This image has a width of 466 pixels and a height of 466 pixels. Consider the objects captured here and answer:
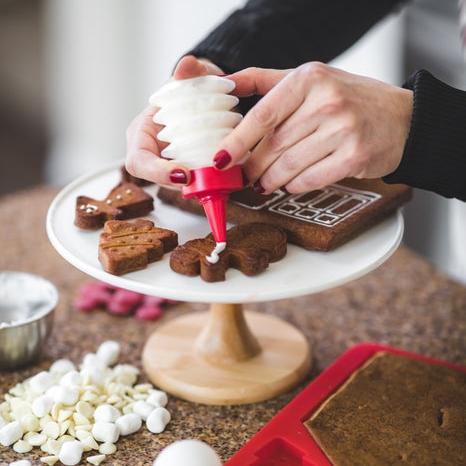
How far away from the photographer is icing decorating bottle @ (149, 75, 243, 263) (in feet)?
2.87

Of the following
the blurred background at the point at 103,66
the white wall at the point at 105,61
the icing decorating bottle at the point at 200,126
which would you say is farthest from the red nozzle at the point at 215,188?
the white wall at the point at 105,61

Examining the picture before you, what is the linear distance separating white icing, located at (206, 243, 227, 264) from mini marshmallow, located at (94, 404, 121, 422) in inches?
10.3

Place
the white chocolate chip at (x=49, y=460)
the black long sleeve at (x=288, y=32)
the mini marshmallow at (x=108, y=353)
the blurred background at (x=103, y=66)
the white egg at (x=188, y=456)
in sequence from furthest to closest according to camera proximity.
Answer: the blurred background at (x=103, y=66) < the black long sleeve at (x=288, y=32) < the mini marshmallow at (x=108, y=353) < the white chocolate chip at (x=49, y=460) < the white egg at (x=188, y=456)

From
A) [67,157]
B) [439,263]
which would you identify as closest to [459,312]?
[439,263]

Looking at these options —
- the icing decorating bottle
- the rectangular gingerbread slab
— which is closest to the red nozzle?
the icing decorating bottle

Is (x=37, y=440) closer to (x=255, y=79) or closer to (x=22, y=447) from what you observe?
(x=22, y=447)

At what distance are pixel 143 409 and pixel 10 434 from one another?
177mm

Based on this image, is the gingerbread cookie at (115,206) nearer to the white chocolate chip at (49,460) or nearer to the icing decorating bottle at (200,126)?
the icing decorating bottle at (200,126)

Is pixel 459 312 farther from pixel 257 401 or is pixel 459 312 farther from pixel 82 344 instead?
pixel 82 344

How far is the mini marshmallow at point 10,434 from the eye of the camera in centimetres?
93

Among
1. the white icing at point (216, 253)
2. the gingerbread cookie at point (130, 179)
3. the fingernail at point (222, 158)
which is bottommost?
the gingerbread cookie at point (130, 179)

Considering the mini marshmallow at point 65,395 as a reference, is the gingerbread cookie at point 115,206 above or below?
above

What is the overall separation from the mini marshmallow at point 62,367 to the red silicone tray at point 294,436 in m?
0.33

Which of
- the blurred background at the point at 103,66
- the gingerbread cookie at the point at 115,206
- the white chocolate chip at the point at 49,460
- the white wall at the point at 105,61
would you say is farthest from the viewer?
the white wall at the point at 105,61
